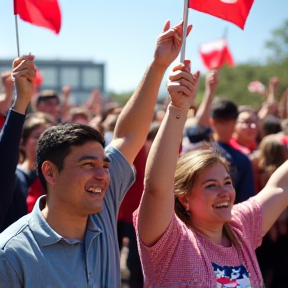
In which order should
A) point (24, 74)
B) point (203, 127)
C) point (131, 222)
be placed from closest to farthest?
point (24, 74), point (131, 222), point (203, 127)

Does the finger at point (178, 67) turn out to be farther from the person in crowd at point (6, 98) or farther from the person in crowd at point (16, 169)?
the person in crowd at point (6, 98)

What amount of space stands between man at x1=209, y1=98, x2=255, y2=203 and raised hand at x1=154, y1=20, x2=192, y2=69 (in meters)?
2.19

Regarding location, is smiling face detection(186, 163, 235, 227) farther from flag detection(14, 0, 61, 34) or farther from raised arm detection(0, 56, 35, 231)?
flag detection(14, 0, 61, 34)

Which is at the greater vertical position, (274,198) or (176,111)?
(176,111)

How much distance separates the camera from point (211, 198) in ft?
9.57

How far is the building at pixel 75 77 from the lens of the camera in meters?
31.9

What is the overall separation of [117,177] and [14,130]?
592 mm

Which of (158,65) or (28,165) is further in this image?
(28,165)

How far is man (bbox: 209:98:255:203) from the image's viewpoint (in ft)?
16.7

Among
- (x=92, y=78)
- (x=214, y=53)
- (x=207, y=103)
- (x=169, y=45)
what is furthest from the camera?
(x=92, y=78)

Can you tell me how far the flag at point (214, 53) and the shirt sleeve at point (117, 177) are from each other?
228 inches

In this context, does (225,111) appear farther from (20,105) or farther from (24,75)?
(20,105)

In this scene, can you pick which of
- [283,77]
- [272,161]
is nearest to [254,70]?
[283,77]

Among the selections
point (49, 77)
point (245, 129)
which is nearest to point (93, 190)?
point (245, 129)
